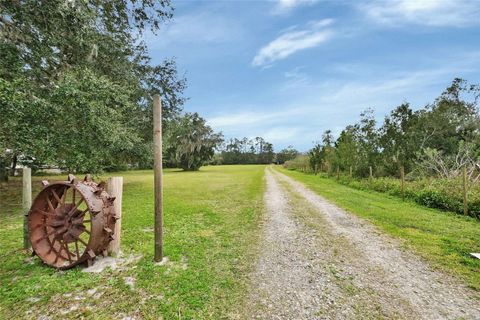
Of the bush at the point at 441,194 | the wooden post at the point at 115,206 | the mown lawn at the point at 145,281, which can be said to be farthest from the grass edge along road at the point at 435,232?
the wooden post at the point at 115,206

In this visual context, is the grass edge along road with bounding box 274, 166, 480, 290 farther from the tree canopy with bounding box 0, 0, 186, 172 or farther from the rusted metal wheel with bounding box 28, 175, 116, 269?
the tree canopy with bounding box 0, 0, 186, 172

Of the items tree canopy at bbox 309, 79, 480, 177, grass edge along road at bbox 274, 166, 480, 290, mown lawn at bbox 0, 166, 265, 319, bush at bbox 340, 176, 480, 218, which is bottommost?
mown lawn at bbox 0, 166, 265, 319

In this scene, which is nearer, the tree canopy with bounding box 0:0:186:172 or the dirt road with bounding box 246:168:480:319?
the dirt road with bounding box 246:168:480:319

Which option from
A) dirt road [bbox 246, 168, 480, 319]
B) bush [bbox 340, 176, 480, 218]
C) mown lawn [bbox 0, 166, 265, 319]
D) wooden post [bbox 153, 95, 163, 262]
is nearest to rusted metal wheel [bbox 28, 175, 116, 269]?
mown lawn [bbox 0, 166, 265, 319]

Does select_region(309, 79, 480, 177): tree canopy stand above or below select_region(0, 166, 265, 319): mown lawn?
above

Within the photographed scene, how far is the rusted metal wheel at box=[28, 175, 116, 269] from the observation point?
12.3ft

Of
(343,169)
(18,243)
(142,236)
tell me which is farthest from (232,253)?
(343,169)

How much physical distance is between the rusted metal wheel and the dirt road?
2528 millimetres

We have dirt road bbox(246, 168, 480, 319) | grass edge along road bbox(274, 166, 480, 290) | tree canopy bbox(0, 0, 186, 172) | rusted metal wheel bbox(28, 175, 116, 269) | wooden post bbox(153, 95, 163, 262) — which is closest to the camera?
dirt road bbox(246, 168, 480, 319)

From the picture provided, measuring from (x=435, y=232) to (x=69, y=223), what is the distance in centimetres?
764

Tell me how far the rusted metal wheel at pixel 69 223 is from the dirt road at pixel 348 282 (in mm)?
2528

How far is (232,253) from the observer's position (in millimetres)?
4426

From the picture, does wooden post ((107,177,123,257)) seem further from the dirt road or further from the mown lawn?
the dirt road

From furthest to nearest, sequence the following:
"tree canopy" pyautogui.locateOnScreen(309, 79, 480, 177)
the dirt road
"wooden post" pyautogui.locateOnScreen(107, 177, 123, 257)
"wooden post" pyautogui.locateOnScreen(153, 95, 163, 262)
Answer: "tree canopy" pyautogui.locateOnScreen(309, 79, 480, 177) → "wooden post" pyautogui.locateOnScreen(107, 177, 123, 257) → "wooden post" pyautogui.locateOnScreen(153, 95, 163, 262) → the dirt road
